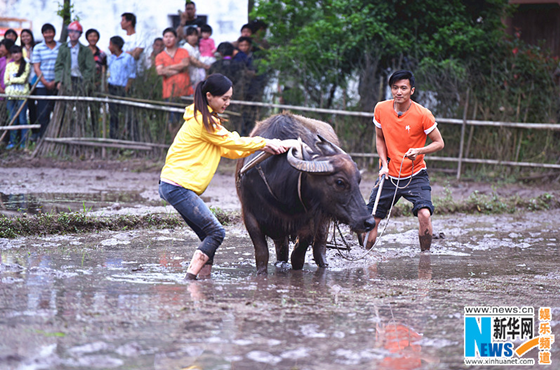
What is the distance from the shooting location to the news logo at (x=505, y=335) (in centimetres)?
317

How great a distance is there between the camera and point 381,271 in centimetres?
534

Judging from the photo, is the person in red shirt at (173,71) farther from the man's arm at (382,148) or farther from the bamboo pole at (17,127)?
the man's arm at (382,148)

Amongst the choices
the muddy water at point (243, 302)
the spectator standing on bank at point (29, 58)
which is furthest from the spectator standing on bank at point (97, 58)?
the muddy water at point (243, 302)

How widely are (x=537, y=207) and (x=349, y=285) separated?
5.18 metres

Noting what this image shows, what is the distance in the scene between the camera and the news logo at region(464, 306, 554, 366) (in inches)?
125

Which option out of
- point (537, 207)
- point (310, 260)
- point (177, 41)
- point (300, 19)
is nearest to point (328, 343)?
point (310, 260)

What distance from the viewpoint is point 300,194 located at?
4914mm

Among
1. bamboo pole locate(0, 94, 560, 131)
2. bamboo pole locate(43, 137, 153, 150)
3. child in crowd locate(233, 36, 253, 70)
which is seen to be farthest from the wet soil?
child in crowd locate(233, 36, 253, 70)

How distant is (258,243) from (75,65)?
8184 mm

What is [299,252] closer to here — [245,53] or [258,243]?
[258,243]

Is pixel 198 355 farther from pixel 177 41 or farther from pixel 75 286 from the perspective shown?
pixel 177 41

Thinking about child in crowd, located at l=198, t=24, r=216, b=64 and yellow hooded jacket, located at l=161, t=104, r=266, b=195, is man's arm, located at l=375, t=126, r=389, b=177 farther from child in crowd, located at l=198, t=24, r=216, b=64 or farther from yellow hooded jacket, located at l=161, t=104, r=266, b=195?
child in crowd, located at l=198, t=24, r=216, b=64

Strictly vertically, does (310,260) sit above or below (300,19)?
below

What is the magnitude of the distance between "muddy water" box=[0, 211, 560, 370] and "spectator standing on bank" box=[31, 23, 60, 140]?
6.69 m
